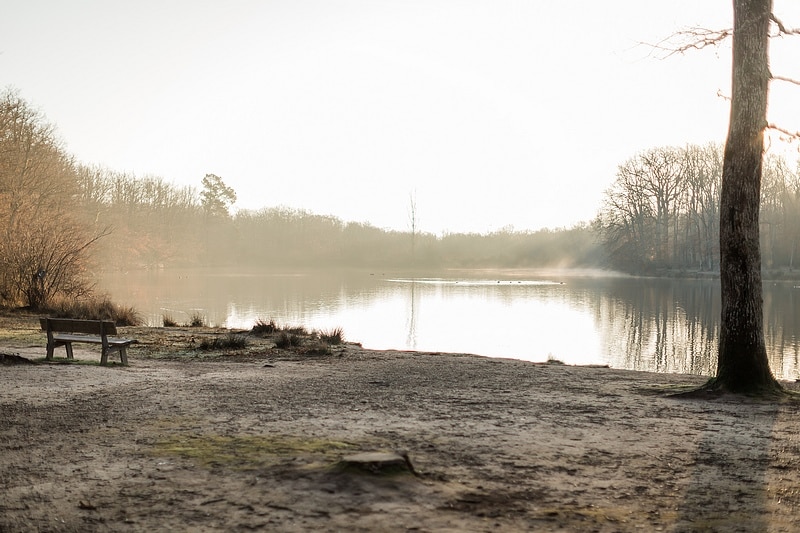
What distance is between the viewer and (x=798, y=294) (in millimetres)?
42625

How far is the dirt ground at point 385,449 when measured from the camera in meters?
4.59

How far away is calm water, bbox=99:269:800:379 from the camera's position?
2114cm

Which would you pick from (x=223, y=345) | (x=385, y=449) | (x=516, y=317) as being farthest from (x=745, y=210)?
(x=516, y=317)

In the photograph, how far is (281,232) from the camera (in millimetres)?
101312

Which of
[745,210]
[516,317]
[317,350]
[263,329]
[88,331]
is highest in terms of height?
[745,210]

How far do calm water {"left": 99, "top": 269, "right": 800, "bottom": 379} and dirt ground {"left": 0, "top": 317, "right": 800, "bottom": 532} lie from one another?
1070cm

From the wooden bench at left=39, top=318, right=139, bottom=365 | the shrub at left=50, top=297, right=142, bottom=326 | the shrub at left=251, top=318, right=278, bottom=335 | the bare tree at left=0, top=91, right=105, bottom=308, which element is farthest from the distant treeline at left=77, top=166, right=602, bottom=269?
the wooden bench at left=39, top=318, right=139, bottom=365

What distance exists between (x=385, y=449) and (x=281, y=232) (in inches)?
3820

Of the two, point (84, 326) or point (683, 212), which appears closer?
point (84, 326)

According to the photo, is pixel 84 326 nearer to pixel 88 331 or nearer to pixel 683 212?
pixel 88 331

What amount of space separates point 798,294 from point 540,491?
44.5m

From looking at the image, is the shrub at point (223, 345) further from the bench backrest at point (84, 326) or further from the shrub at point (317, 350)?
the bench backrest at point (84, 326)

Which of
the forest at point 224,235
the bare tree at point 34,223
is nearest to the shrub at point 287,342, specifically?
the bare tree at point 34,223

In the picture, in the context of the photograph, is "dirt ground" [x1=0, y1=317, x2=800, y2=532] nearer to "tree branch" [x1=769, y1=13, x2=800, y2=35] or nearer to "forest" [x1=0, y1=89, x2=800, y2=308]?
"tree branch" [x1=769, y1=13, x2=800, y2=35]
